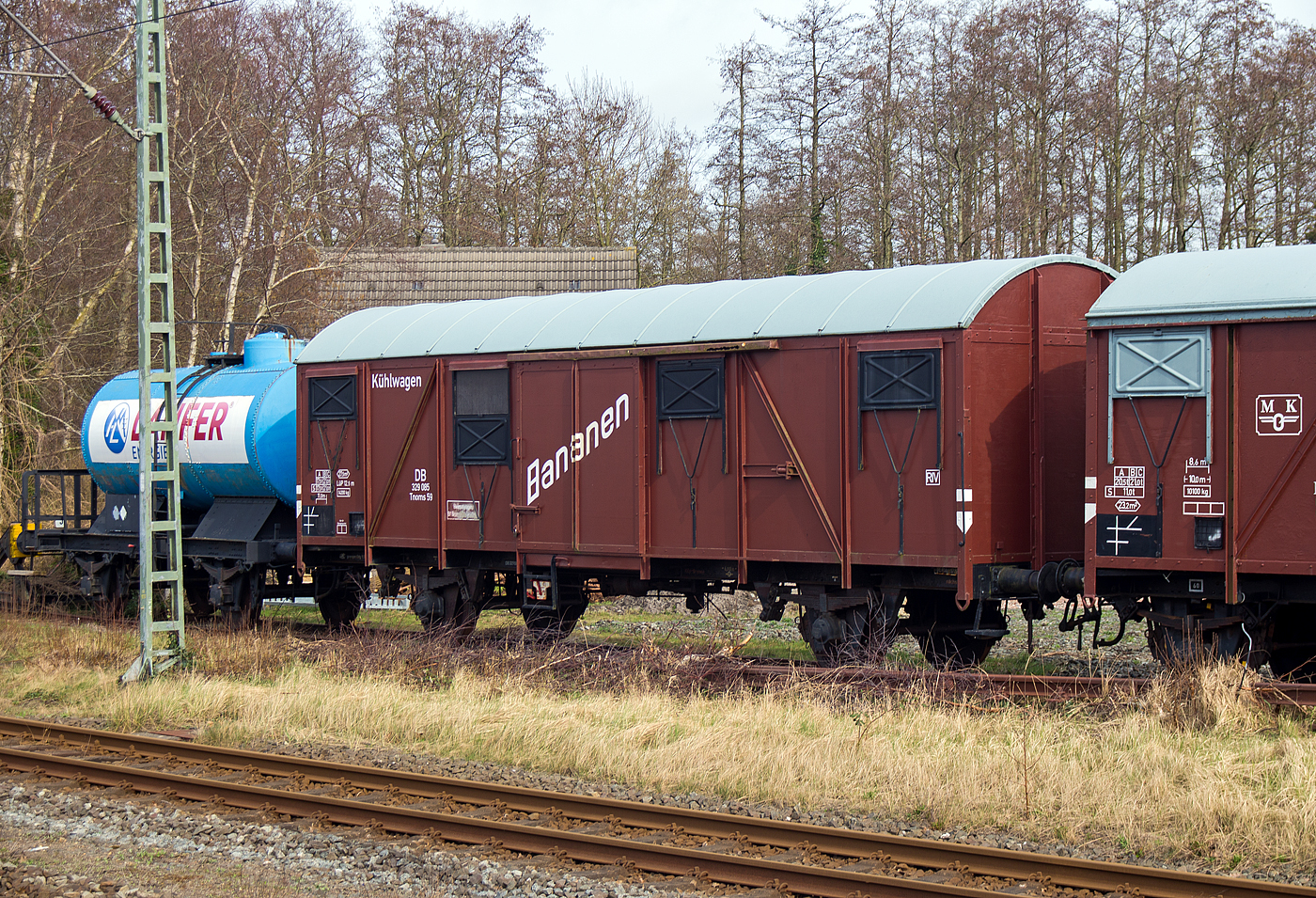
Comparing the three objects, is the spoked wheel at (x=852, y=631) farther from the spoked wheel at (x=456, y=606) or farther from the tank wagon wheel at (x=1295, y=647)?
the spoked wheel at (x=456, y=606)

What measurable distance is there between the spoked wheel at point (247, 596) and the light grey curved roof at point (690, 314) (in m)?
3.38

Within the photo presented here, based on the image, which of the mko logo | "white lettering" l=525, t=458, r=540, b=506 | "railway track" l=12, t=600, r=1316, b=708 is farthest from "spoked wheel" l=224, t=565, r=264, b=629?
"railway track" l=12, t=600, r=1316, b=708

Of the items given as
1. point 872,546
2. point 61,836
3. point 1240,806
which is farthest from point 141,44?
point 1240,806

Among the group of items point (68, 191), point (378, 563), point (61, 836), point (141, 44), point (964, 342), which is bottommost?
point (61, 836)

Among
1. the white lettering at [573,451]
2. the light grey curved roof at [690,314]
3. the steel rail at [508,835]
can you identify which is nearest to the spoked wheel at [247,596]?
the light grey curved roof at [690,314]

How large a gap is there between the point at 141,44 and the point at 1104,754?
1133 cm

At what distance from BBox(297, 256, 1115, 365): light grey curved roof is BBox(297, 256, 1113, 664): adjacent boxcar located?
1.3 inches

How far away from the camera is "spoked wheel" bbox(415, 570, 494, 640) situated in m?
14.9

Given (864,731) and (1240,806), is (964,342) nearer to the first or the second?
(864,731)

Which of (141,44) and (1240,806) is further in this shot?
(141,44)

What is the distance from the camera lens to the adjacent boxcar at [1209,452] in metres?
9.63

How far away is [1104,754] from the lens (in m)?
8.21

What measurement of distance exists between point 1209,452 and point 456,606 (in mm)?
9055

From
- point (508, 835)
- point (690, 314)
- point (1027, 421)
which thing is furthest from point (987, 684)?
point (690, 314)
